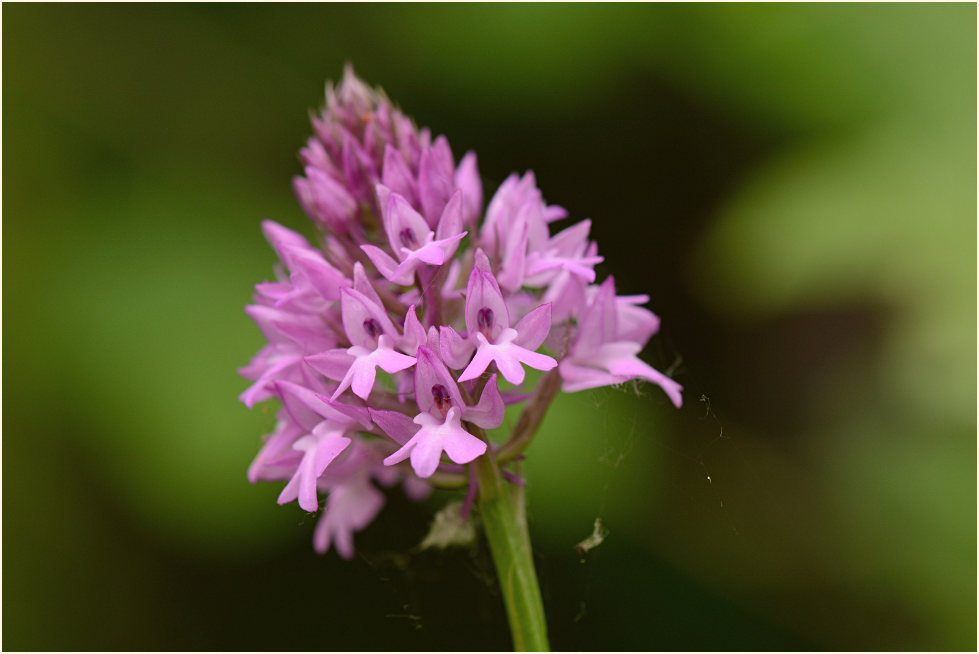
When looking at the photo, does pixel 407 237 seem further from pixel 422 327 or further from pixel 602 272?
pixel 602 272

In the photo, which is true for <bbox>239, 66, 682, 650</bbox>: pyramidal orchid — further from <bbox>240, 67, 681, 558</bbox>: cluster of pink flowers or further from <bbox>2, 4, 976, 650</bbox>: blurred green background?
<bbox>2, 4, 976, 650</bbox>: blurred green background

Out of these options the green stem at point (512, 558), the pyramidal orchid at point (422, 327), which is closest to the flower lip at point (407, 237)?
the pyramidal orchid at point (422, 327)

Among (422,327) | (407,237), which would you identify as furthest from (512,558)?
(407,237)

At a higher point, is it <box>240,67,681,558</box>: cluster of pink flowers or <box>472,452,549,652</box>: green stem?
<box>240,67,681,558</box>: cluster of pink flowers

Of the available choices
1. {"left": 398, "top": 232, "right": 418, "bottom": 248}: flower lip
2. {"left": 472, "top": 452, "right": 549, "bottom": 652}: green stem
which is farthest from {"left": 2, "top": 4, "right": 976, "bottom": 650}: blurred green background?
{"left": 398, "top": 232, "right": 418, "bottom": 248}: flower lip

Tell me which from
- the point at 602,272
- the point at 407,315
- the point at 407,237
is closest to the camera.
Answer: the point at 407,315
